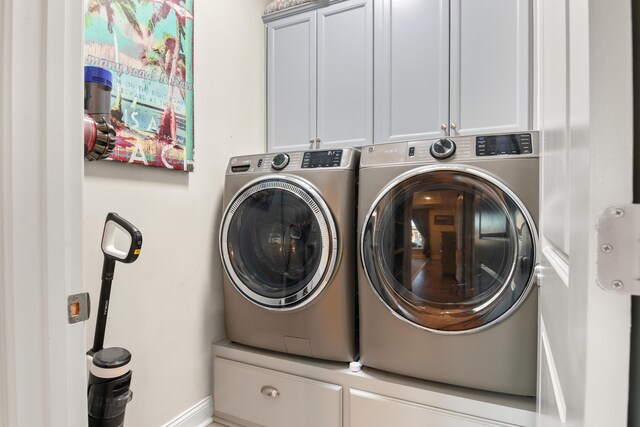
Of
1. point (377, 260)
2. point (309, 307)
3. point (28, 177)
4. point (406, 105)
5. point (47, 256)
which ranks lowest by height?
point (309, 307)

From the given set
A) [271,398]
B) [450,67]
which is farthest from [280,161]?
[271,398]

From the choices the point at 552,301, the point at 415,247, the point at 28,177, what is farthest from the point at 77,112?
the point at 415,247

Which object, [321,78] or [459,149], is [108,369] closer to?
[459,149]

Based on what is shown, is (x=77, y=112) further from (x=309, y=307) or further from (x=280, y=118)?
(x=280, y=118)

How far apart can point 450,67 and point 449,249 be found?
1.01 m

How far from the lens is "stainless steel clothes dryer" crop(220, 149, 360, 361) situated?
1426mm

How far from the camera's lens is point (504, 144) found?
121 cm

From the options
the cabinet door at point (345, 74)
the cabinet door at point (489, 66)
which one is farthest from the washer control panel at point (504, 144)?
the cabinet door at point (345, 74)

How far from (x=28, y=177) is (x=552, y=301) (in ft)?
Result: 3.36

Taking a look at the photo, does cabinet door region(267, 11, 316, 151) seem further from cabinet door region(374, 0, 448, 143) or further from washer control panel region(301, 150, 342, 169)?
washer control panel region(301, 150, 342, 169)

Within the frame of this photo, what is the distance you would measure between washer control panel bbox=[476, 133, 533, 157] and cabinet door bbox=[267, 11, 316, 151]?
1.05m

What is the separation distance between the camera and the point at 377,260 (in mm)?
1346

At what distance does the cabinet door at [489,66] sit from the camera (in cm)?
154

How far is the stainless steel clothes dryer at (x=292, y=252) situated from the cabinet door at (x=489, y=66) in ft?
2.20
